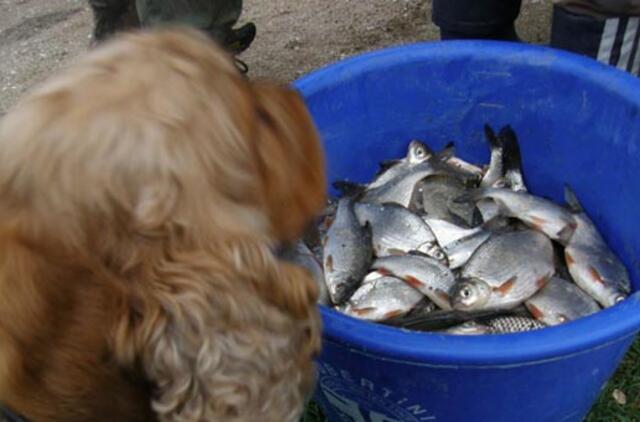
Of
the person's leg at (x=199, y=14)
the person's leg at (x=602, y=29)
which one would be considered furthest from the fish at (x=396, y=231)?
the person's leg at (x=199, y=14)

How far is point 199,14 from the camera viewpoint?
337cm

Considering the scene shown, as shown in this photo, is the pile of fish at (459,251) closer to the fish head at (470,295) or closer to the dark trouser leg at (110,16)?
the fish head at (470,295)

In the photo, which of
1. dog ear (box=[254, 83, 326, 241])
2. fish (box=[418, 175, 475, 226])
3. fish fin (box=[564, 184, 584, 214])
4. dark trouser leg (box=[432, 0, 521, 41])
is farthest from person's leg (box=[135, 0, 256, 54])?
dog ear (box=[254, 83, 326, 241])

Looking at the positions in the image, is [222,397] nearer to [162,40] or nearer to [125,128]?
[125,128]

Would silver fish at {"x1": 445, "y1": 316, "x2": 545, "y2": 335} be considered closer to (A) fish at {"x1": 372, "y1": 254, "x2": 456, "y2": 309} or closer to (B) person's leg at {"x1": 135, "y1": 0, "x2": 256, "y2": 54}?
(A) fish at {"x1": 372, "y1": 254, "x2": 456, "y2": 309}

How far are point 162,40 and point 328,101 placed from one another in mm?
1194

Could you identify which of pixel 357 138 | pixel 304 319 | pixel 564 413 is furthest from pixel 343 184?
pixel 304 319

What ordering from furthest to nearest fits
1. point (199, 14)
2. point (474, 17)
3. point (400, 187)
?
1. point (199, 14)
2. point (474, 17)
3. point (400, 187)

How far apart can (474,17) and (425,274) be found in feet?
4.27

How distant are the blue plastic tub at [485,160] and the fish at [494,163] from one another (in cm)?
7

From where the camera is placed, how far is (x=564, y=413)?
2.13 meters

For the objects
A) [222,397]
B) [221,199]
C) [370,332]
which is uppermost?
[221,199]

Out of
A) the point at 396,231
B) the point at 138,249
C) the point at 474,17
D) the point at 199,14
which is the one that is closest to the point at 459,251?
the point at 396,231

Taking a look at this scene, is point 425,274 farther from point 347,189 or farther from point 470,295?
point 347,189
